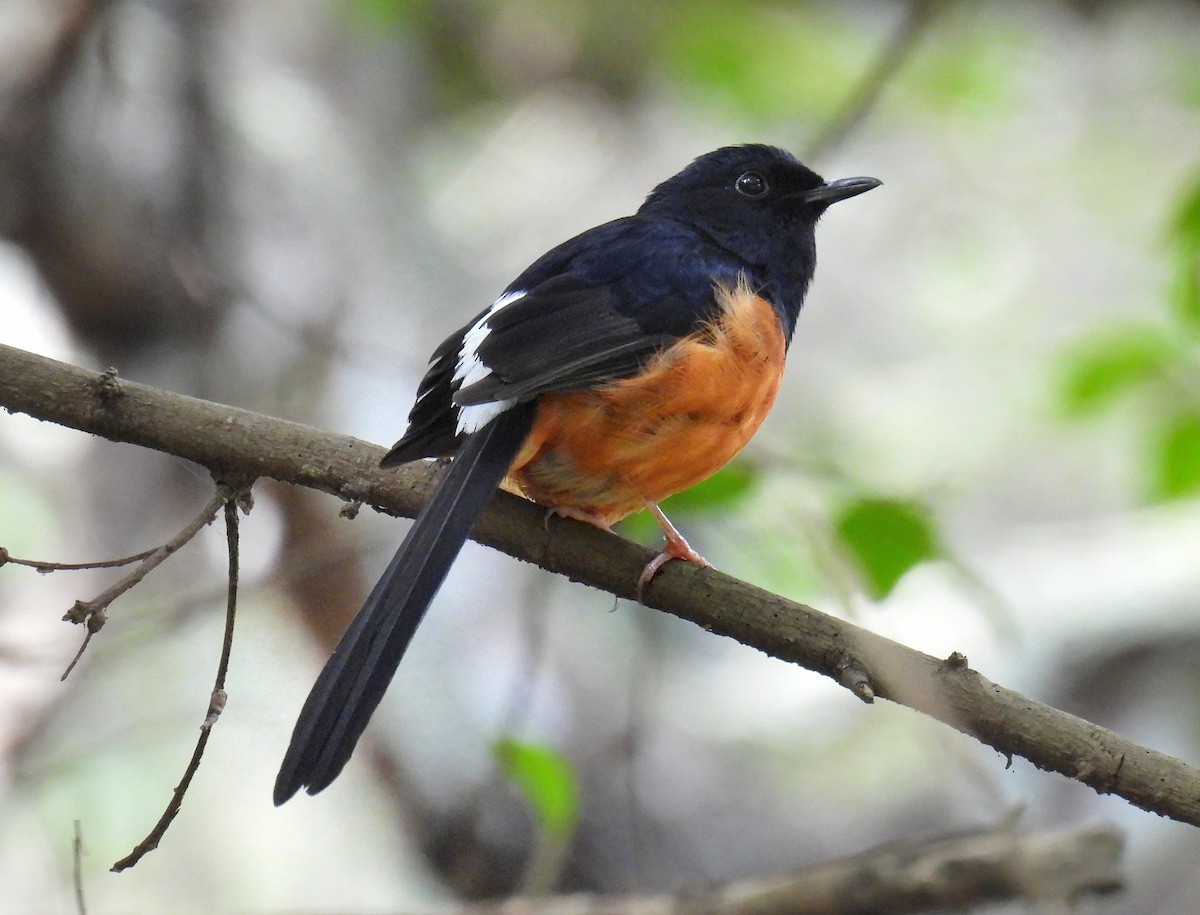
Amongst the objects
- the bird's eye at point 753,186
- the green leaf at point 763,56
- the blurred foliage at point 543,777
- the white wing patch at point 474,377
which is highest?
the green leaf at point 763,56

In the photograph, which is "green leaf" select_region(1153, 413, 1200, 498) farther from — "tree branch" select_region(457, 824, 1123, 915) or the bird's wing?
the bird's wing

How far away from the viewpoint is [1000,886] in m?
3.40

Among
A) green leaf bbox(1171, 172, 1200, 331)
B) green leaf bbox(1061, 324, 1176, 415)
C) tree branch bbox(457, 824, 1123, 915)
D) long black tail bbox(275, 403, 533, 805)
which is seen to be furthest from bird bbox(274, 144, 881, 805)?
tree branch bbox(457, 824, 1123, 915)

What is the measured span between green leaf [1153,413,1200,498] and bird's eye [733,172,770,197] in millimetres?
1297

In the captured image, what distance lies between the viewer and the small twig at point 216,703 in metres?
2.16

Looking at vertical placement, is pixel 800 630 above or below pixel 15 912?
above

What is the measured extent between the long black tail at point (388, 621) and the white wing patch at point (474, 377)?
3cm

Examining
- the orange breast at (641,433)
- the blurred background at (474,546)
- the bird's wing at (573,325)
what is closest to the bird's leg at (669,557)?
the orange breast at (641,433)

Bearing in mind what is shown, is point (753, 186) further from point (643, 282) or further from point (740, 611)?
point (740, 611)

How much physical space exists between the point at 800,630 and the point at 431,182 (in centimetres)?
443

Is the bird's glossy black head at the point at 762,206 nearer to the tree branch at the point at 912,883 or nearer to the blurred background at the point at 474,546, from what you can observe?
the blurred background at the point at 474,546

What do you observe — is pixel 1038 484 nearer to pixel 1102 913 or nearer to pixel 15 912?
pixel 1102 913

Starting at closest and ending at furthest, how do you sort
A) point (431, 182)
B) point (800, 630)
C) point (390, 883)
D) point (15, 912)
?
point (800, 630), point (15, 912), point (390, 883), point (431, 182)

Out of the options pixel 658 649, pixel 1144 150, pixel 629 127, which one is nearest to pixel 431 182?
pixel 629 127
